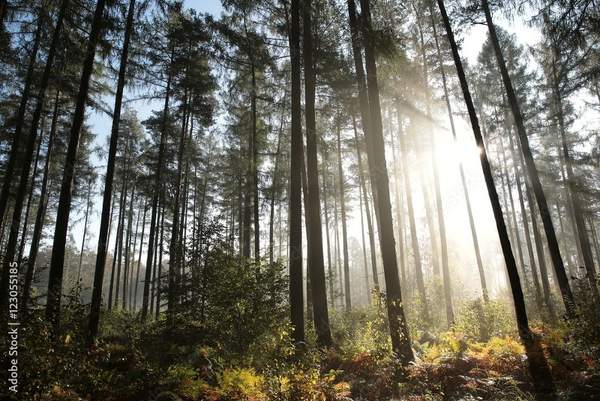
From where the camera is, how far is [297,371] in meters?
6.58

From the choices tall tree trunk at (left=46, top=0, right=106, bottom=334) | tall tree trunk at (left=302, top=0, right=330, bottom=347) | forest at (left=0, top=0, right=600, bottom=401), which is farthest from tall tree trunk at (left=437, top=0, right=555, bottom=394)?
tall tree trunk at (left=46, top=0, right=106, bottom=334)

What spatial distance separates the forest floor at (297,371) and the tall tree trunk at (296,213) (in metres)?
0.81

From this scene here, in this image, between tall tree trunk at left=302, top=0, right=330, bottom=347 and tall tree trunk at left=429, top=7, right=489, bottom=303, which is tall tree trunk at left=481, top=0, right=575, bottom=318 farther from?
tall tree trunk at left=302, top=0, right=330, bottom=347

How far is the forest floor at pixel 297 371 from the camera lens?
5.43m

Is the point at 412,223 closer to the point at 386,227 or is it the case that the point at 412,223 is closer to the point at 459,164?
the point at 459,164

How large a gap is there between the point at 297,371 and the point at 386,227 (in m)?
4.20

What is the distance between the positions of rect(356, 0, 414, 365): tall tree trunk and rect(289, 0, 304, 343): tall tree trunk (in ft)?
7.01

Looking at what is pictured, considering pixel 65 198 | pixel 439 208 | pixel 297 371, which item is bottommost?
pixel 297 371

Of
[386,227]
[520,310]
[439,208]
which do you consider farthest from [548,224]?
[386,227]

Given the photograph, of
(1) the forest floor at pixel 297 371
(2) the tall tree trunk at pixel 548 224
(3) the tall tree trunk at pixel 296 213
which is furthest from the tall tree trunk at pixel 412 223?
(3) the tall tree trunk at pixel 296 213

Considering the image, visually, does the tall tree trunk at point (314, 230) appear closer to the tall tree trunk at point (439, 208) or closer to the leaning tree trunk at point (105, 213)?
the leaning tree trunk at point (105, 213)

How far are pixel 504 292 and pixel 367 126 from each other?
22.2m

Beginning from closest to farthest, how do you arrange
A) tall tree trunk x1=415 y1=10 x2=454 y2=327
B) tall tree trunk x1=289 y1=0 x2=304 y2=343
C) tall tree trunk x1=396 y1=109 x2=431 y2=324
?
tall tree trunk x1=289 y1=0 x2=304 y2=343 < tall tree trunk x1=415 y1=10 x2=454 y2=327 < tall tree trunk x1=396 y1=109 x2=431 y2=324

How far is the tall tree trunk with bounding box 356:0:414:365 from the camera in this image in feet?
27.2
